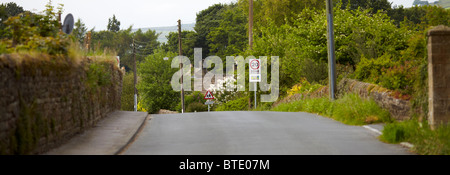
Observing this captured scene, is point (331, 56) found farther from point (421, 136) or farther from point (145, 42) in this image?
point (145, 42)

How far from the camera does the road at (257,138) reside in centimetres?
1293

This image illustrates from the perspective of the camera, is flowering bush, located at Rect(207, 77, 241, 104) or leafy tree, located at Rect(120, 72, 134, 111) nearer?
flowering bush, located at Rect(207, 77, 241, 104)

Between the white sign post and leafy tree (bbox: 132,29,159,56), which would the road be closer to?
the white sign post

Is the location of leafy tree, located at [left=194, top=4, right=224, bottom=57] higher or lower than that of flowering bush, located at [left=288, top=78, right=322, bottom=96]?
higher

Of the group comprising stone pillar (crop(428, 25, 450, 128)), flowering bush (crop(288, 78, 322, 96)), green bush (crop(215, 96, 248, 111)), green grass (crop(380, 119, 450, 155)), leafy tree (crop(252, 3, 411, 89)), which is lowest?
green bush (crop(215, 96, 248, 111))

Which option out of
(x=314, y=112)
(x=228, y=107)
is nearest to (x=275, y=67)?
(x=228, y=107)

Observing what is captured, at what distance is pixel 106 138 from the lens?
1521cm

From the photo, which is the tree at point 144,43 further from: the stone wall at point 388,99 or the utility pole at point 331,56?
the stone wall at point 388,99

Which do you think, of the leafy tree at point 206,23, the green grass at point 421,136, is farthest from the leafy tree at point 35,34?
the leafy tree at point 206,23

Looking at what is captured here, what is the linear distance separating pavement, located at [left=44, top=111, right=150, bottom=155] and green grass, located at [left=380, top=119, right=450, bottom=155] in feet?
20.6

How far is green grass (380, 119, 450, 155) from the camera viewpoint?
12.1 m

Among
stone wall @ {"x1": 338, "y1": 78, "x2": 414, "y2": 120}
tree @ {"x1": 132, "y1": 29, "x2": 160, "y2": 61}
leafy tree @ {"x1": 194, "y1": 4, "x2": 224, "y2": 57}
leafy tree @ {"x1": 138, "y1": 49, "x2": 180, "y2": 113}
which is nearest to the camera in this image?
stone wall @ {"x1": 338, "y1": 78, "x2": 414, "y2": 120}

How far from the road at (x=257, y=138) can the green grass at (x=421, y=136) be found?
0.32 meters

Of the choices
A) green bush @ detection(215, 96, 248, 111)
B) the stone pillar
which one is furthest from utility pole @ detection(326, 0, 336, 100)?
green bush @ detection(215, 96, 248, 111)
